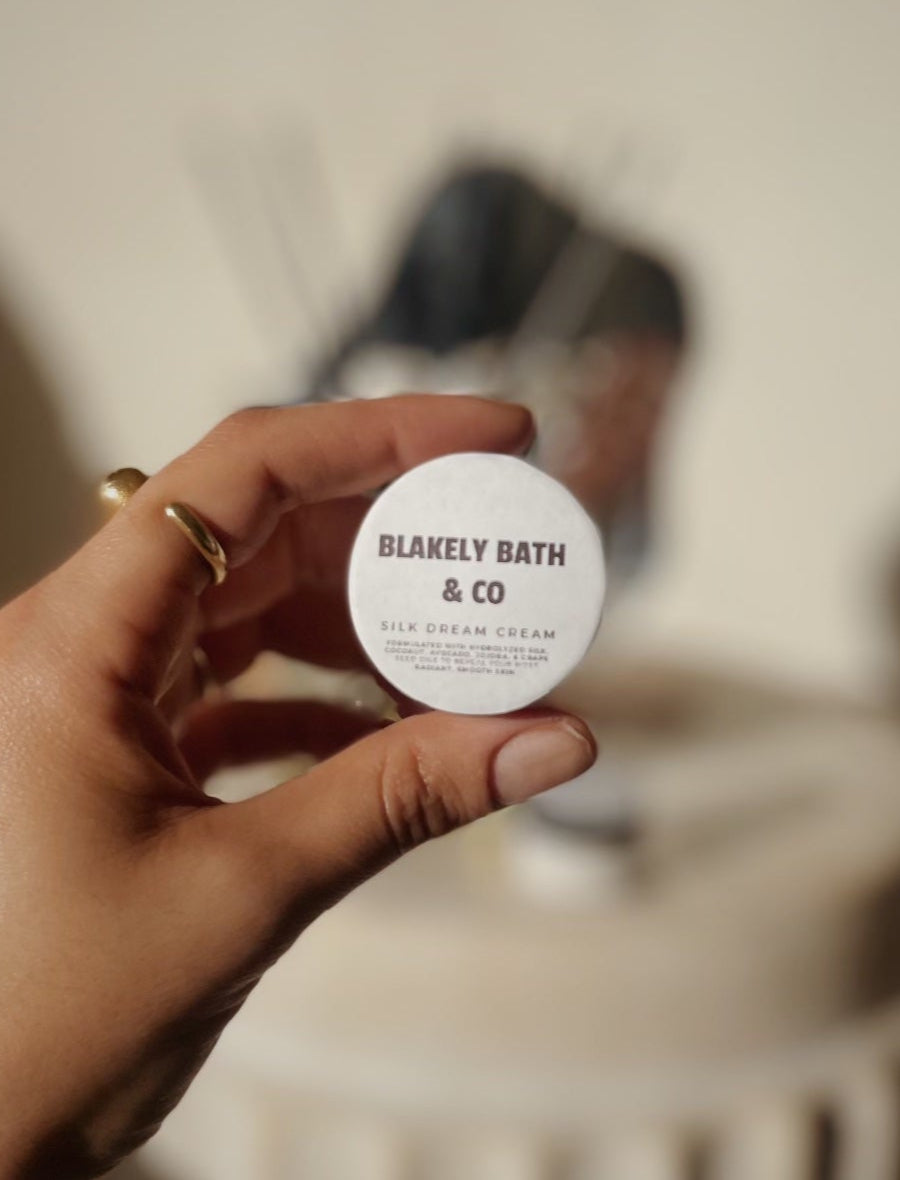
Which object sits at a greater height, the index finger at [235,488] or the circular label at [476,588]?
the index finger at [235,488]

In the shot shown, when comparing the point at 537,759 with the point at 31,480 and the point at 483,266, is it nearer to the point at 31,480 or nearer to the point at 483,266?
the point at 483,266

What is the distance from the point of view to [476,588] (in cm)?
45

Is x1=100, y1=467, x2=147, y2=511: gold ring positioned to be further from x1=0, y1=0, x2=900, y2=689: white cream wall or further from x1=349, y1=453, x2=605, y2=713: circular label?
x1=0, y1=0, x2=900, y2=689: white cream wall

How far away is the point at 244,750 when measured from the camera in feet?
2.13

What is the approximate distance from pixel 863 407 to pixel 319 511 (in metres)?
0.66

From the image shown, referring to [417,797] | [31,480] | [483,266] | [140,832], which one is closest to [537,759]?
[417,797]

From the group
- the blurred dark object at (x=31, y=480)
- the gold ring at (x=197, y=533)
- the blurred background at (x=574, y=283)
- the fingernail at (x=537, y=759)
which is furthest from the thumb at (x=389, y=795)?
the blurred dark object at (x=31, y=480)

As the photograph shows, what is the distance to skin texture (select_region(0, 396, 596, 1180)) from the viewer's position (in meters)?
0.39

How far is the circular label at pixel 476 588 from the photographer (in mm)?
447

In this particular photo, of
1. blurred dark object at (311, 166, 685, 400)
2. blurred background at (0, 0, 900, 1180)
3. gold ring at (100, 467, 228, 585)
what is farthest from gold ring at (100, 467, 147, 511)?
blurred dark object at (311, 166, 685, 400)

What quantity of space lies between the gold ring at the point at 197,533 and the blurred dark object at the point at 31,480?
719 mm

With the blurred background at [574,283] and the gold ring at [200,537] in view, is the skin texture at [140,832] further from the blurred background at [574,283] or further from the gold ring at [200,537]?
the blurred background at [574,283]

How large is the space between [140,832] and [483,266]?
783 millimetres

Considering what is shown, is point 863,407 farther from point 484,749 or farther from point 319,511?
point 484,749
